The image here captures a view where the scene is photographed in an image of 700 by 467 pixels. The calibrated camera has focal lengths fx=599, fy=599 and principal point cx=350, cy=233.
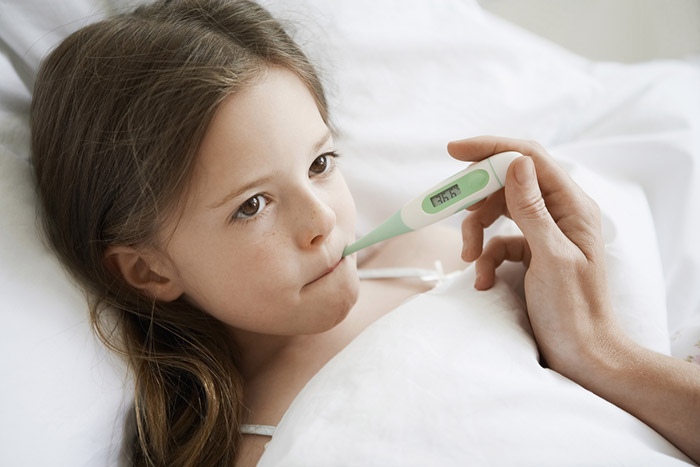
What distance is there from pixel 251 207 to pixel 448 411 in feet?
1.16

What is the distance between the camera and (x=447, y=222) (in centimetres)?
128

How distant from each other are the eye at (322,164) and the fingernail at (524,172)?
0.27 m

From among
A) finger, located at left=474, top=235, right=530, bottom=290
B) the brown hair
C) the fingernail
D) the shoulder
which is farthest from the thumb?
the shoulder

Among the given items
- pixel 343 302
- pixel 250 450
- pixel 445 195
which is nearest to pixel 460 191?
pixel 445 195

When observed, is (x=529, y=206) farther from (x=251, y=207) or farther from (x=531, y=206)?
(x=251, y=207)

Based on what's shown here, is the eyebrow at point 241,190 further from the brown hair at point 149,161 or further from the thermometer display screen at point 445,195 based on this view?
the thermometer display screen at point 445,195

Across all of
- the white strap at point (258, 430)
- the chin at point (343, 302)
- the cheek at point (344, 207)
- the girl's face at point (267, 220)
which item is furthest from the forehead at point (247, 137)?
the white strap at point (258, 430)

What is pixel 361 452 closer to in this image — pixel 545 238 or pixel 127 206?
pixel 545 238

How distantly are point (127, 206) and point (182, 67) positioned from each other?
0.64 ft

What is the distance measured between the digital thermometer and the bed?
11 cm

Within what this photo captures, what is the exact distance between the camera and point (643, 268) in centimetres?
87

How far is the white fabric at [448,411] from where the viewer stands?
1.94 ft

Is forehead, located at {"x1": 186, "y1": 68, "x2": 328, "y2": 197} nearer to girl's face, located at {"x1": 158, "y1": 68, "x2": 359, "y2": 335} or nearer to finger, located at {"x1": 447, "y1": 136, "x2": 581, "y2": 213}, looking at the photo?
girl's face, located at {"x1": 158, "y1": 68, "x2": 359, "y2": 335}

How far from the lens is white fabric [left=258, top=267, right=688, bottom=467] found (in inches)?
23.3
